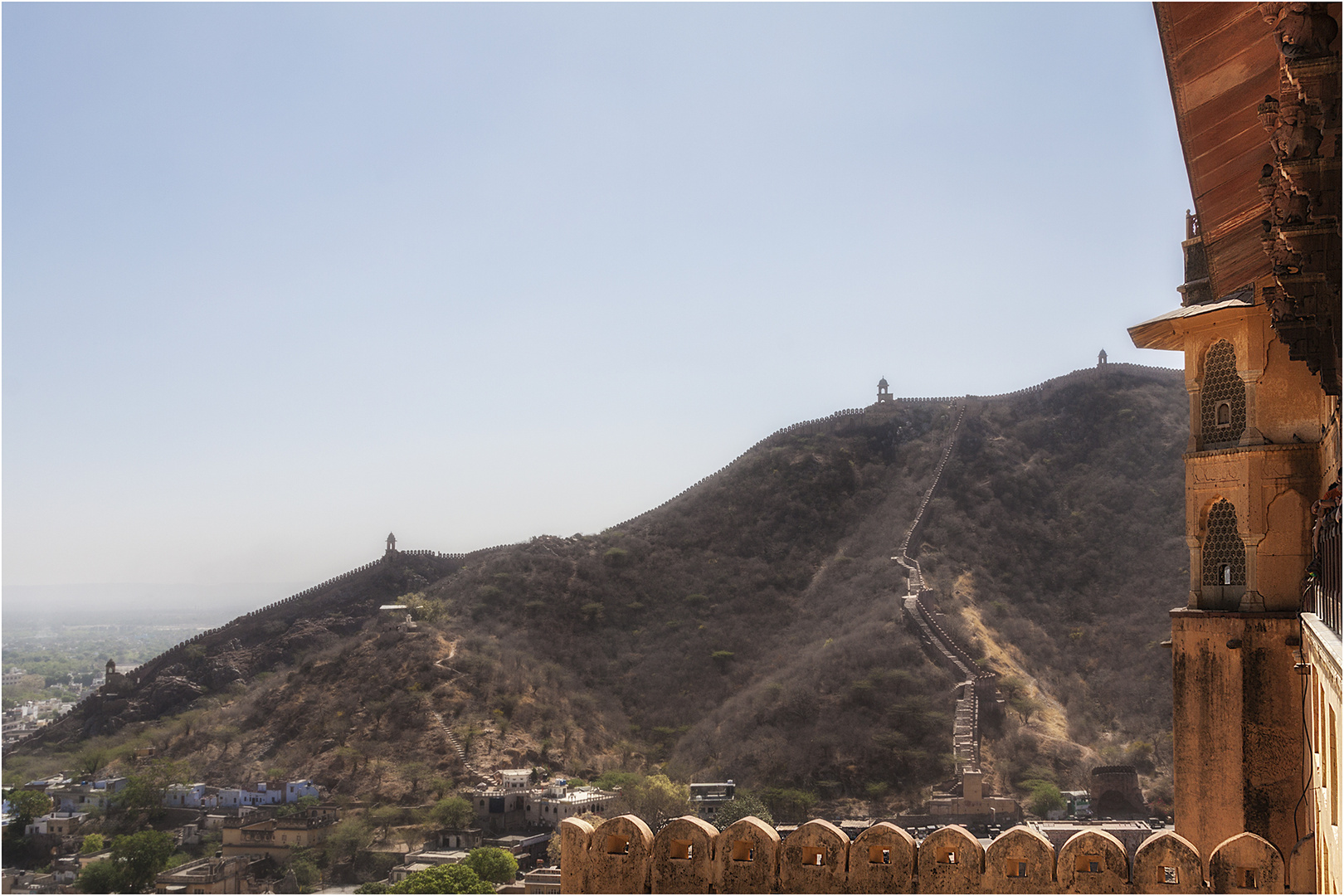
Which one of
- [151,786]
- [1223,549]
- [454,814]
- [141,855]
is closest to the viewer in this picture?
[1223,549]

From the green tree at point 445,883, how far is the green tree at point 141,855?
12.2m

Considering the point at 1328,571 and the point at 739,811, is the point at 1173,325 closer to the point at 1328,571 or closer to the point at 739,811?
the point at 1328,571

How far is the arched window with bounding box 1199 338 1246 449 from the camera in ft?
29.4

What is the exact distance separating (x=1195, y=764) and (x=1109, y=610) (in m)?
47.6

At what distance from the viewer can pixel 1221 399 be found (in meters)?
9.17

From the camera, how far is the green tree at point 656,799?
37000 mm

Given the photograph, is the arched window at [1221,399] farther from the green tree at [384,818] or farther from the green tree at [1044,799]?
the green tree at [384,818]

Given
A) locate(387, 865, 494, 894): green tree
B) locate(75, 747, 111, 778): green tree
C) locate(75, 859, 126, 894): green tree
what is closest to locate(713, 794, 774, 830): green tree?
locate(387, 865, 494, 894): green tree

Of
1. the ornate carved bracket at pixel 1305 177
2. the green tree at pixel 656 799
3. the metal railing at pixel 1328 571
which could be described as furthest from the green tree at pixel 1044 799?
the ornate carved bracket at pixel 1305 177

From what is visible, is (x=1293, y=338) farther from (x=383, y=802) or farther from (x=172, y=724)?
(x=172, y=724)

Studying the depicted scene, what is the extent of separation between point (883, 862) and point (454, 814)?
115 feet

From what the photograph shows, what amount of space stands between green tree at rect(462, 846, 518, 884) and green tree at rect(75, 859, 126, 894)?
543 inches

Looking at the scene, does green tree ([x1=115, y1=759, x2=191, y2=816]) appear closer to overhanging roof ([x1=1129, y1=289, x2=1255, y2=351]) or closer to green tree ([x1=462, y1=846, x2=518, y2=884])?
green tree ([x1=462, y1=846, x2=518, y2=884])

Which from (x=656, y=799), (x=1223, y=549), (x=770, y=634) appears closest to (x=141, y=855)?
(x=656, y=799)
